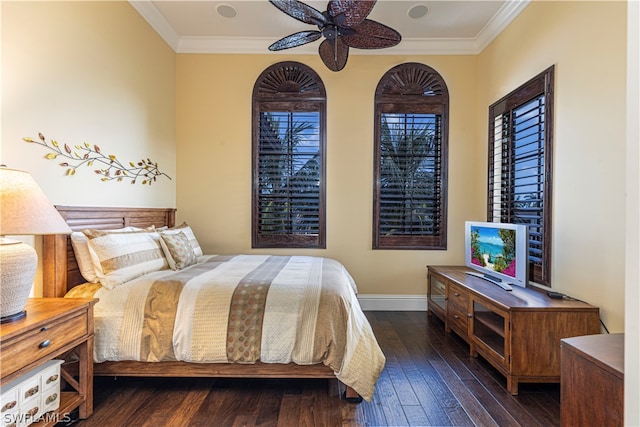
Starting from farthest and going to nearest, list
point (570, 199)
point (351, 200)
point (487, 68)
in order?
point (351, 200), point (487, 68), point (570, 199)

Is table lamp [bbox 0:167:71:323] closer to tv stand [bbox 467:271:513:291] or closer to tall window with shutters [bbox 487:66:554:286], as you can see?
tv stand [bbox 467:271:513:291]

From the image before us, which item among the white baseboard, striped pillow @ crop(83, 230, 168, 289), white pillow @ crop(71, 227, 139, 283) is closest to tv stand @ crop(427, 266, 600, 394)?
the white baseboard

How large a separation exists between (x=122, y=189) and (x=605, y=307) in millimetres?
3872

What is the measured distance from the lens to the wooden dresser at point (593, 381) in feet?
3.64

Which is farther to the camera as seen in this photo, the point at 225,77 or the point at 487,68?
the point at 225,77

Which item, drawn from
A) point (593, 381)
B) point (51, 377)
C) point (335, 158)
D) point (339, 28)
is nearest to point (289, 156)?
point (335, 158)

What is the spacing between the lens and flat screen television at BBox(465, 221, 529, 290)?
229 cm

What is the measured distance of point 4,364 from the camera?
4.04 ft

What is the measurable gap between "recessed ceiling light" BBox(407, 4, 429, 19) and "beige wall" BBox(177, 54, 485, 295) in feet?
1.81

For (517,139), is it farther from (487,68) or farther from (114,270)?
(114,270)

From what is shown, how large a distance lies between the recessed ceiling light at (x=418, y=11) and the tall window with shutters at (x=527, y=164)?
4.03ft

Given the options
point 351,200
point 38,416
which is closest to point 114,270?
point 38,416

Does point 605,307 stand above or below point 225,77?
below

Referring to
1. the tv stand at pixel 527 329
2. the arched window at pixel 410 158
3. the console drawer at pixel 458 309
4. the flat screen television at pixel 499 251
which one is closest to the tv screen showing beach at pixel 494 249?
the flat screen television at pixel 499 251
